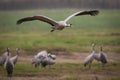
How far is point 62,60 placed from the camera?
853 cm

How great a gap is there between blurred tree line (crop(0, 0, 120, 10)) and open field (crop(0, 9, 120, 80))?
0.13m

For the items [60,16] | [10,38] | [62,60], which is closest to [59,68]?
[62,60]

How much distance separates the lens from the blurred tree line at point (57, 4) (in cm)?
935

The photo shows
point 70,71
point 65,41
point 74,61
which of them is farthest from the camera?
point 65,41

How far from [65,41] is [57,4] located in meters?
0.82

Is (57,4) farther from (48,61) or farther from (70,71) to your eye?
(70,71)

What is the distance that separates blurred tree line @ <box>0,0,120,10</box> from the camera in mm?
9352

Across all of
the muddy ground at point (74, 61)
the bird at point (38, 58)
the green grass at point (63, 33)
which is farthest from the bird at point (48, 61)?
the green grass at point (63, 33)

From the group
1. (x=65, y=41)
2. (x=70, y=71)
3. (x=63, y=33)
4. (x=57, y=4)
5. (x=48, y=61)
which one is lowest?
(x=70, y=71)

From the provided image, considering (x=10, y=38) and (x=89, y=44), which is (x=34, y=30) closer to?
(x=10, y=38)

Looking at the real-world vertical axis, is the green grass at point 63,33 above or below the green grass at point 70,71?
above

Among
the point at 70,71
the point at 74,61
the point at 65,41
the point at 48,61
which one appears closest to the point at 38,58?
the point at 48,61

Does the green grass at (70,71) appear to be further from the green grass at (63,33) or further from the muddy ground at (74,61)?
the green grass at (63,33)

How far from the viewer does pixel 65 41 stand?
381 inches
